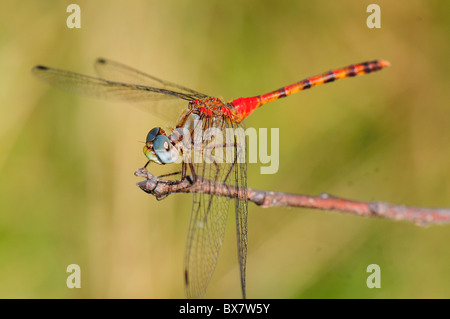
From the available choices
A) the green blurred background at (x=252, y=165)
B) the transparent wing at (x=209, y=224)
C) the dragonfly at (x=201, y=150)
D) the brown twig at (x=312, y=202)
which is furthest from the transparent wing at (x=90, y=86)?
the brown twig at (x=312, y=202)

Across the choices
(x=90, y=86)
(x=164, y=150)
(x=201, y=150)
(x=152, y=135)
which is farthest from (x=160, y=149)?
(x=90, y=86)

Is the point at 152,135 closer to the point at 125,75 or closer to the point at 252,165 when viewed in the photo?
the point at 125,75

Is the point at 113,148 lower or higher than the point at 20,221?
higher

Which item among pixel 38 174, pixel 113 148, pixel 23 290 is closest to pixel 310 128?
pixel 113 148

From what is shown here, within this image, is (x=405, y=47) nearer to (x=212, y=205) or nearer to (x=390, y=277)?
(x=390, y=277)

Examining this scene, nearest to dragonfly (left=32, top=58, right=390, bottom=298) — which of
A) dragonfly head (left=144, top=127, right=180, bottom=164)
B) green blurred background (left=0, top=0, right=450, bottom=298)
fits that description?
dragonfly head (left=144, top=127, right=180, bottom=164)

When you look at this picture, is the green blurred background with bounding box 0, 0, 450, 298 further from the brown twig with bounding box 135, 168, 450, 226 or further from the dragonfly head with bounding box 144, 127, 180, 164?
the brown twig with bounding box 135, 168, 450, 226

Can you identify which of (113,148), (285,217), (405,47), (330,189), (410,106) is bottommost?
(285,217)

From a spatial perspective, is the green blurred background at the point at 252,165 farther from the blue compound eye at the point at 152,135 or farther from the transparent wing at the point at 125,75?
the blue compound eye at the point at 152,135
